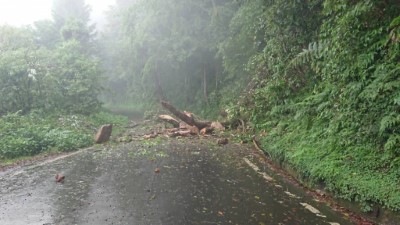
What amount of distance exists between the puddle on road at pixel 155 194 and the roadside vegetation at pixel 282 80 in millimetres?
1134

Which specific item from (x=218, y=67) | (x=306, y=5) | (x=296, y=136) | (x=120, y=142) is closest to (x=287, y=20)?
(x=306, y=5)

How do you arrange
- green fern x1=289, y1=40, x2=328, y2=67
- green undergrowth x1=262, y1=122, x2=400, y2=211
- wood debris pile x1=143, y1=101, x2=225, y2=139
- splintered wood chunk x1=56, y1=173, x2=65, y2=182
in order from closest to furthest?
green undergrowth x1=262, y1=122, x2=400, y2=211 < splintered wood chunk x1=56, y1=173, x2=65, y2=182 < green fern x1=289, y1=40, x2=328, y2=67 < wood debris pile x1=143, y1=101, x2=225, y2=139

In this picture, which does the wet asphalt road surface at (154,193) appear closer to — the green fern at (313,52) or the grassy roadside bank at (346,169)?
the grassy roadside bank at (346,169)

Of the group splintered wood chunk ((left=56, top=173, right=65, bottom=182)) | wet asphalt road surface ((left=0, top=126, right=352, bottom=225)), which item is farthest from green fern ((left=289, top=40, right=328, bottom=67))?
splintered wood chunk ((left=56, top=173, right=65, bottom=182))

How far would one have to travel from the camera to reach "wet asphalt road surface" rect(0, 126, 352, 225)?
549 cm

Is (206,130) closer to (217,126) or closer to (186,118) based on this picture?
(217,126)

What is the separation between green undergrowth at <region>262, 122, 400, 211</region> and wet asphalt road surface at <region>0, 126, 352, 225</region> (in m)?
0.51

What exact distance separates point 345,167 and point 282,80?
19.0ft

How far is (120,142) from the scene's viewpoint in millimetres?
13406

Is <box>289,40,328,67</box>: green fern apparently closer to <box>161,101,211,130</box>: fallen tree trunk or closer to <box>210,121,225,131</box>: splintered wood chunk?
<box>210,121,225,131</box>: splintered wood chunk

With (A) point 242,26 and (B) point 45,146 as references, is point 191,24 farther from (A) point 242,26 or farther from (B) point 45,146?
(B) point 45,146

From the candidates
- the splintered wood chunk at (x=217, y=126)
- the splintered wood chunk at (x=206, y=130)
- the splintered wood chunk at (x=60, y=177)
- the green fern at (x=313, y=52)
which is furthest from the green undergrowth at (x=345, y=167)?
the splintered wood chunk at (x=217, y=126)

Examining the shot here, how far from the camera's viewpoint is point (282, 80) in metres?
12.0

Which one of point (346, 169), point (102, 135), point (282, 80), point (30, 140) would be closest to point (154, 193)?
point (346, 169)
